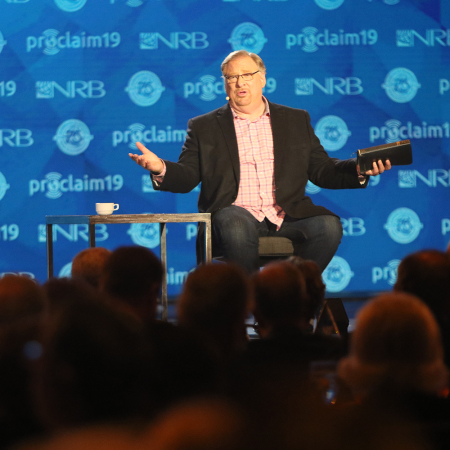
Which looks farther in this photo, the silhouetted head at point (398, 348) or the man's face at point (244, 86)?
the man's face at point (244, 86)

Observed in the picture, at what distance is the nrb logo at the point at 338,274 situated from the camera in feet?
15.4

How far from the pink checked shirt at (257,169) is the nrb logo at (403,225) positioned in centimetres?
187

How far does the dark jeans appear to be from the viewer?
275 centimetres

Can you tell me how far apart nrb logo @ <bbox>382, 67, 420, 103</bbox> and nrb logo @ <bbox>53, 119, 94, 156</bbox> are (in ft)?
7.34

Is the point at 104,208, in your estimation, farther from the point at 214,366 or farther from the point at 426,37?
the point at 426,37

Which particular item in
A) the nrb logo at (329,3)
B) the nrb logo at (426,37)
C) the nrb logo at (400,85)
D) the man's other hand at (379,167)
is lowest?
the man's other hand at (379,167)

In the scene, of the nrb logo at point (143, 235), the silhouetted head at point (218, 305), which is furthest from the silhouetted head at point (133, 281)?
the nrb logo at point (143, 235)

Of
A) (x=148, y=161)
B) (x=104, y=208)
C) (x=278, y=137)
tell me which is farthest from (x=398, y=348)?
(x=278, y=137)

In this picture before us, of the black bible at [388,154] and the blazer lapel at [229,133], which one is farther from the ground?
the blazer lapel at [229,133]

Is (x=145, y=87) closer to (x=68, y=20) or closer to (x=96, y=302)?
(x=68, y=20)

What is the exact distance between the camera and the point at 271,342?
1385 mm

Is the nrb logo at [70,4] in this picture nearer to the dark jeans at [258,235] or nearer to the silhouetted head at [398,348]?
the dark jeans at [258,235]

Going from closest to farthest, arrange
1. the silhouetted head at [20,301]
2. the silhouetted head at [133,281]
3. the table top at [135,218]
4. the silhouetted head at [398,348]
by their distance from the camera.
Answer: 1. the silhouetted head at [398,348]
2. the silhouetted head at [20,301]
3. the silhouetted head at [133,281]
4. the table top at [135,218]

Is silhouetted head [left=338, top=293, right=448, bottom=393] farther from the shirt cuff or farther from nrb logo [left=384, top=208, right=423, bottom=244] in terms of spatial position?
nrb logo [left=384, top=208, right=423, bottom=244]
